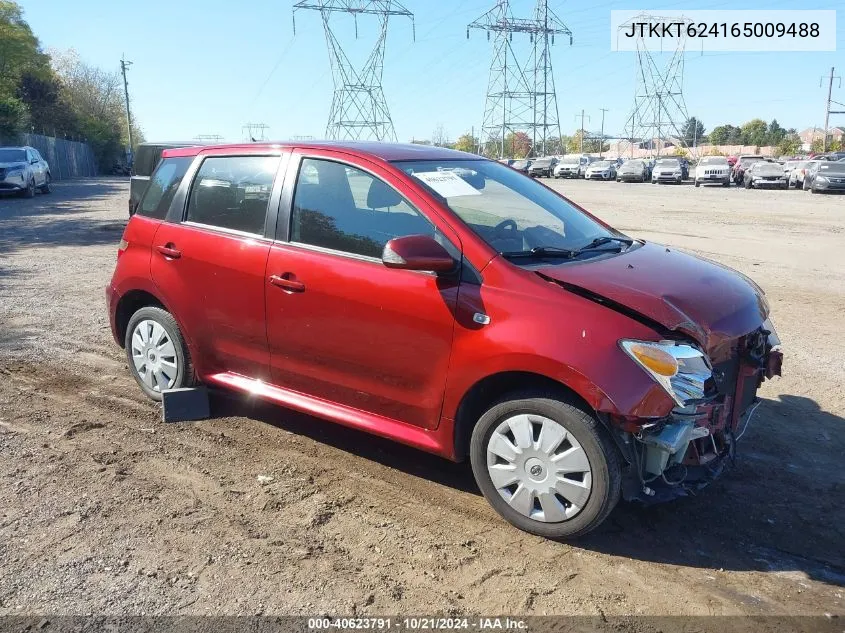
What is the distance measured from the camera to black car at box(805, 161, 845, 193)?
30.5 m

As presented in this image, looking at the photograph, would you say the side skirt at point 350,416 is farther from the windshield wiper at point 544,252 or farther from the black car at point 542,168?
the black car at point 542,168

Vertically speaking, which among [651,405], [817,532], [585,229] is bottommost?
[817,532]

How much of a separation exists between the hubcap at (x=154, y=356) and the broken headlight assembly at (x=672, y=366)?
3.24 metres

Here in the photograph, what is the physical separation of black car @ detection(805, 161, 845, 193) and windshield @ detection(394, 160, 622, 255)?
99.7 feet

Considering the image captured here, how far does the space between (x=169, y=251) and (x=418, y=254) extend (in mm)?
2204

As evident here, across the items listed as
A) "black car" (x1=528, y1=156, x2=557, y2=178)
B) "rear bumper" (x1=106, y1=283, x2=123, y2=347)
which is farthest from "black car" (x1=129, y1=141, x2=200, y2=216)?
"black car" (x1=528, y1=156, x2=557, y2=178)

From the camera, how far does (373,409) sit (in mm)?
4168

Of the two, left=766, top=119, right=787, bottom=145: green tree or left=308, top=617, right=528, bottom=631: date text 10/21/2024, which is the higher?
left=766, top=119, right=787, bottom=145: green tree

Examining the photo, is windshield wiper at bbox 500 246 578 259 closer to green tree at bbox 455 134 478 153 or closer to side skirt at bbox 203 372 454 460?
side skirt at bbox 203 372 454 460

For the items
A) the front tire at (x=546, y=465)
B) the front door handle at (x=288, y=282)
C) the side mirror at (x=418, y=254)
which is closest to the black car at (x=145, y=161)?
the front door handle at (x=288, y=282)

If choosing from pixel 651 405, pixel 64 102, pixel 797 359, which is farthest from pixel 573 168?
pixel 651 405

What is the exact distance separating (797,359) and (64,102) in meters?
65.7

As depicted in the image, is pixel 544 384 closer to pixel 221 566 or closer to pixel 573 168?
pixel 221 566

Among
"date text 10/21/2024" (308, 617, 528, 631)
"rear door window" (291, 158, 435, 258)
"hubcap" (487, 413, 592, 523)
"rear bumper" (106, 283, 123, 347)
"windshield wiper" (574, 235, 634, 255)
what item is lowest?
"date text 10/21/2024" (308, 617, 528, 631)
